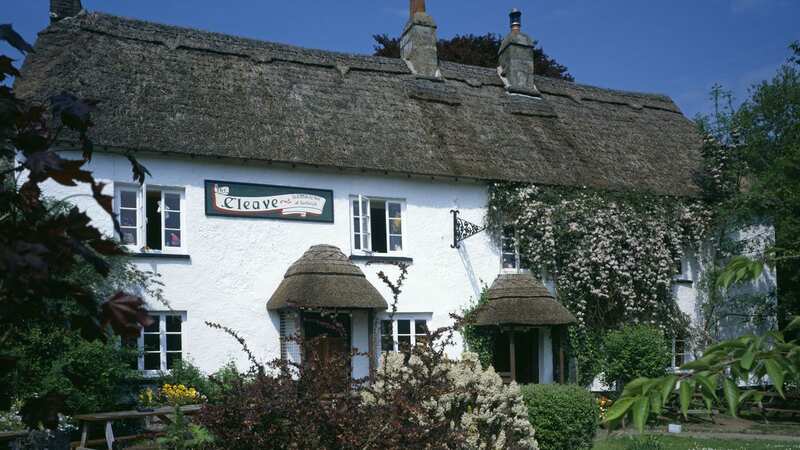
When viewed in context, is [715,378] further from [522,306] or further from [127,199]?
[522,306]

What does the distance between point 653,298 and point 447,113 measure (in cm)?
685

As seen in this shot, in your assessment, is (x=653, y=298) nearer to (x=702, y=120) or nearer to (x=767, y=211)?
(x=767, y=211)

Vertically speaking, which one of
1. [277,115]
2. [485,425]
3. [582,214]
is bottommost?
[485,425]

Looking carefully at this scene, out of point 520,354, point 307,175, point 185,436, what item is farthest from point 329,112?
point 185,436

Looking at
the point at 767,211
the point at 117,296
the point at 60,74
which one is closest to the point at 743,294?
the point at 767,211

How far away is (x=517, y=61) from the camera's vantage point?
2236cm

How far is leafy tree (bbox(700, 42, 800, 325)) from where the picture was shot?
2038 centimetres

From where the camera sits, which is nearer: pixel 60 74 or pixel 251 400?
pixel 251 400

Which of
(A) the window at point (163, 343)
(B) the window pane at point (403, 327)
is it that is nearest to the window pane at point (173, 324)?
(A) the window at point (163, 343)

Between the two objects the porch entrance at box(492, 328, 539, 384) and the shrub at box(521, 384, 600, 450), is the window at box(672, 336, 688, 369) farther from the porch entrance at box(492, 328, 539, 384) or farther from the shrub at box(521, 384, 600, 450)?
the shrub at box(521, 384, 600, 450)

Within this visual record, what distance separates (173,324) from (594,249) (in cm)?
970

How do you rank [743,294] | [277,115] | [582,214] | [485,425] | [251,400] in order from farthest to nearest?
[743,294] → [582,214] → [277,115] → [485,425] → [251,400]

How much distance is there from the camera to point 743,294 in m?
21.8

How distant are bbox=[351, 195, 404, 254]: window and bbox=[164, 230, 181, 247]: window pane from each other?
3.81 meters
